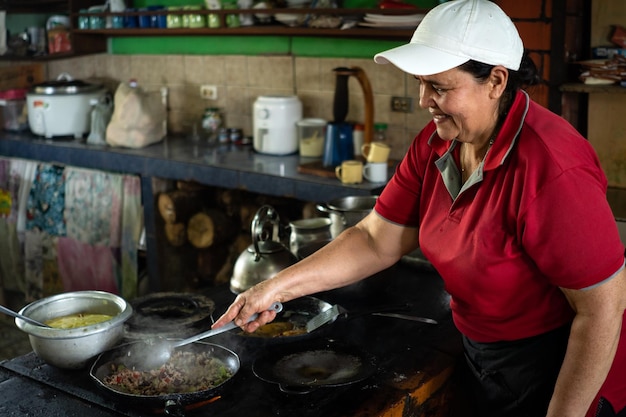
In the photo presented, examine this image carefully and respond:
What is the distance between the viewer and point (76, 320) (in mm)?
2010

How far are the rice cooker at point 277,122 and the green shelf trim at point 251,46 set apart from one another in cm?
34

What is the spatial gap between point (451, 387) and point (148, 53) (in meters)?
4.09

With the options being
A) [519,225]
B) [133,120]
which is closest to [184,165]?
[133,120]

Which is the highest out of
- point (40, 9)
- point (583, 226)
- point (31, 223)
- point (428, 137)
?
point (40, 9)

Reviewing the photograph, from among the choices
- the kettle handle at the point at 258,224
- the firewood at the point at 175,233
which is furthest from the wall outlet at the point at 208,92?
the kettle handle at the point at 258,224

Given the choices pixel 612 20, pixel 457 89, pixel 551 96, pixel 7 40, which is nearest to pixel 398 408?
pixel 457 89

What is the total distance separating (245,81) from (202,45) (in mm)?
455

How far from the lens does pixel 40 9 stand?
570cm

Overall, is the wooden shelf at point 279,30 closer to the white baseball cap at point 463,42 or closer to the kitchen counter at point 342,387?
the kitchen counter at point 342,387

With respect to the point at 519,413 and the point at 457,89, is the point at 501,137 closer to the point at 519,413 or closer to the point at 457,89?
the point at 457,89

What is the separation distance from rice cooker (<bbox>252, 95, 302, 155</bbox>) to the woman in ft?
8.24

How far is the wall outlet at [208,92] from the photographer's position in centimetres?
507

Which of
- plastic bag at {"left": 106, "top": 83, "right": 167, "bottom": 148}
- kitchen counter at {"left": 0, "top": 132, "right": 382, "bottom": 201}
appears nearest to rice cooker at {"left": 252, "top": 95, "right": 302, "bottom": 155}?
kitchen counter at {"left": 0, "top": 132, "right": 382, "bottom": 201}

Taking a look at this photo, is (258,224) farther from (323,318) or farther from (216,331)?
(216,331)
